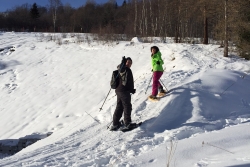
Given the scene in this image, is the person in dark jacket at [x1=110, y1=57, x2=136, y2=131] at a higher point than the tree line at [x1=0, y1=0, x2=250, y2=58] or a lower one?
lower

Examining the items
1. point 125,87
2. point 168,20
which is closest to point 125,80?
point 125,87

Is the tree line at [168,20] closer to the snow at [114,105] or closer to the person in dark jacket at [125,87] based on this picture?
the snow at [114,105]

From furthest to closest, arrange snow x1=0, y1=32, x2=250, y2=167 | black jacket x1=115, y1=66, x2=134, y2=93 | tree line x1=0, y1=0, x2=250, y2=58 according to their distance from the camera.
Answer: tree line x1=0, y1=0, x2=250, y2=58 → black jacket x1=115, y1=66, x2=134, y2=93 → snow x1=0, y1=32, x2=250, y2=167

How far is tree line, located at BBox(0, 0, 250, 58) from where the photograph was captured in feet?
46.6

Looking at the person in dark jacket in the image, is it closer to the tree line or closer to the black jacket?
the black jacket

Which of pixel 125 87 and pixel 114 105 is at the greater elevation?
pixel 125 87

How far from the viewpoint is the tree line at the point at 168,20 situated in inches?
560

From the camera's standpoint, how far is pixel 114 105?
8164 millimetres

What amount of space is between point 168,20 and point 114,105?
26630 millimetres

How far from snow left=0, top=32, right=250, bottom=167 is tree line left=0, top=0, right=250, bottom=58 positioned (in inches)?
62.4

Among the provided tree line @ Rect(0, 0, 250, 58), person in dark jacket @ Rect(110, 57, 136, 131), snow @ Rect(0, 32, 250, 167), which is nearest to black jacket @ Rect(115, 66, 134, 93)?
person in dark jacket @ Rect(110, 57, 136, 131)

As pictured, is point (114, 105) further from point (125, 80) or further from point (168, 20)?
point (168, 20)

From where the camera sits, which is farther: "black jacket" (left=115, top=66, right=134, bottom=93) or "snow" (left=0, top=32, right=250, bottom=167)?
"black jacket" (left=115, top=66, right=134, bottom=93)

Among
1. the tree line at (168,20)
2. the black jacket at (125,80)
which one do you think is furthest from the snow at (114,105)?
the tree line at (168,20)
